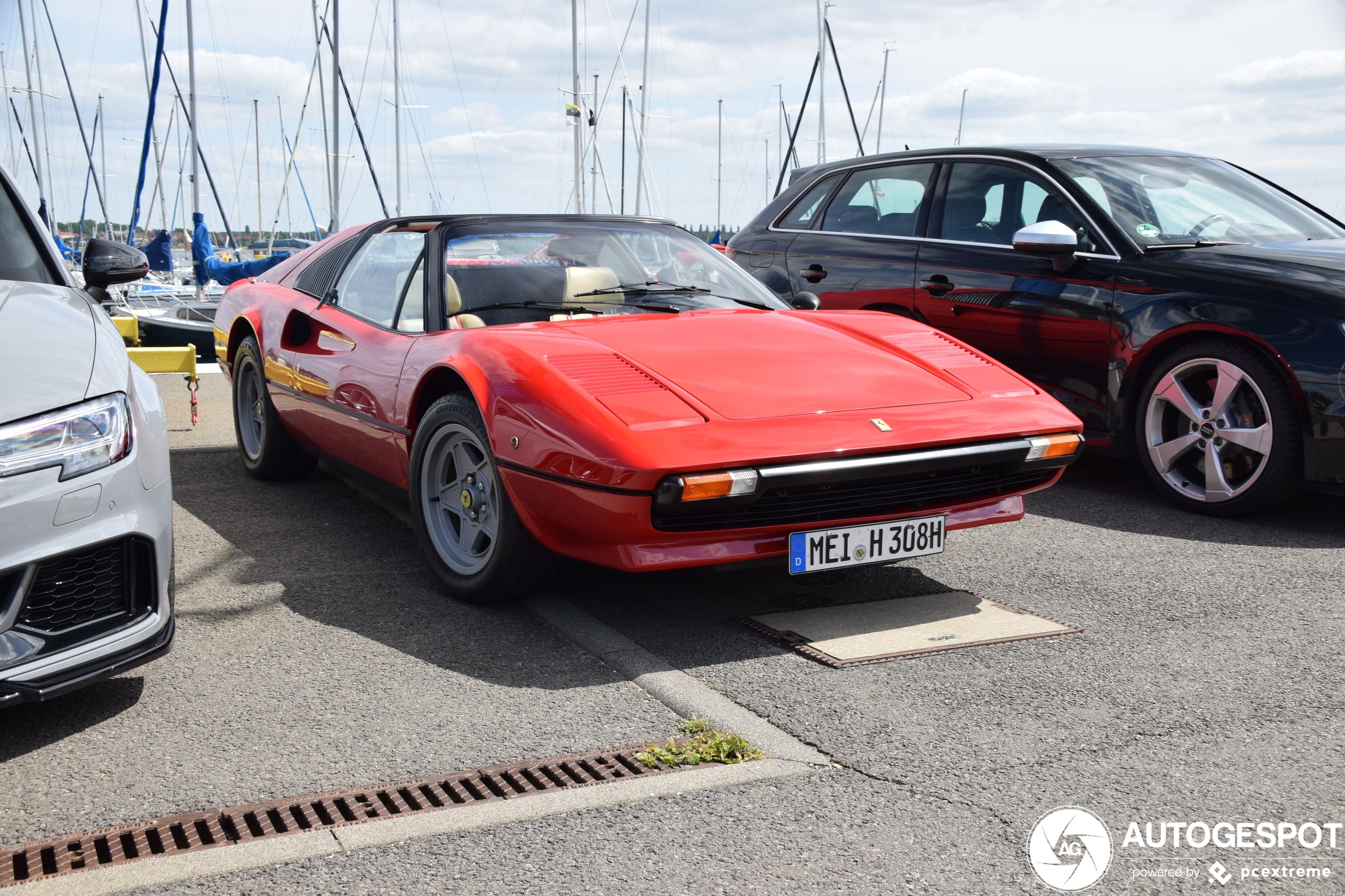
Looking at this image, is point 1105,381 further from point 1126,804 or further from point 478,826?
point 478,826

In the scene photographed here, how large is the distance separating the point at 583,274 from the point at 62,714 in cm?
239

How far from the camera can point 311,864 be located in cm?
225

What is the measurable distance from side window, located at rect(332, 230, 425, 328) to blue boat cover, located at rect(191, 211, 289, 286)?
Result: 8674mm

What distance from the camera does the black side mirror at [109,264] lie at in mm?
4164

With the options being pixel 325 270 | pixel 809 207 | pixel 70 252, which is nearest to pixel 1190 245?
pixel 809 207

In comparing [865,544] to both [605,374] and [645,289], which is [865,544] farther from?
[645,289]

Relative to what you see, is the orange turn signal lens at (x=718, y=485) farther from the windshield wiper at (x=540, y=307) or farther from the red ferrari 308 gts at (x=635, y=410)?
the windshield wiper at (x=540, y=307)

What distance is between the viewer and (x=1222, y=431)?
5070 mm

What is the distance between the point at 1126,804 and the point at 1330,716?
0.84 m

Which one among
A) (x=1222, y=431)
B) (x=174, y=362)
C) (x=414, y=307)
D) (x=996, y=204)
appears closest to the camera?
(x=414, y=307)

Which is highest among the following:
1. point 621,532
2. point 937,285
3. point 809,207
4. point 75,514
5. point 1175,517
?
point 809,207

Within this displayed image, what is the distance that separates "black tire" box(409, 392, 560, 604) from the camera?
3.71m

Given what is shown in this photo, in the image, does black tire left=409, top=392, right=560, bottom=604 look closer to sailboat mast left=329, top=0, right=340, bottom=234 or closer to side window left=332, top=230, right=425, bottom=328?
side window left=332, top=230, right=425, bottom=328

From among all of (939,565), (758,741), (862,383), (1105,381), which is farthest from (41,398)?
(1105,381)
